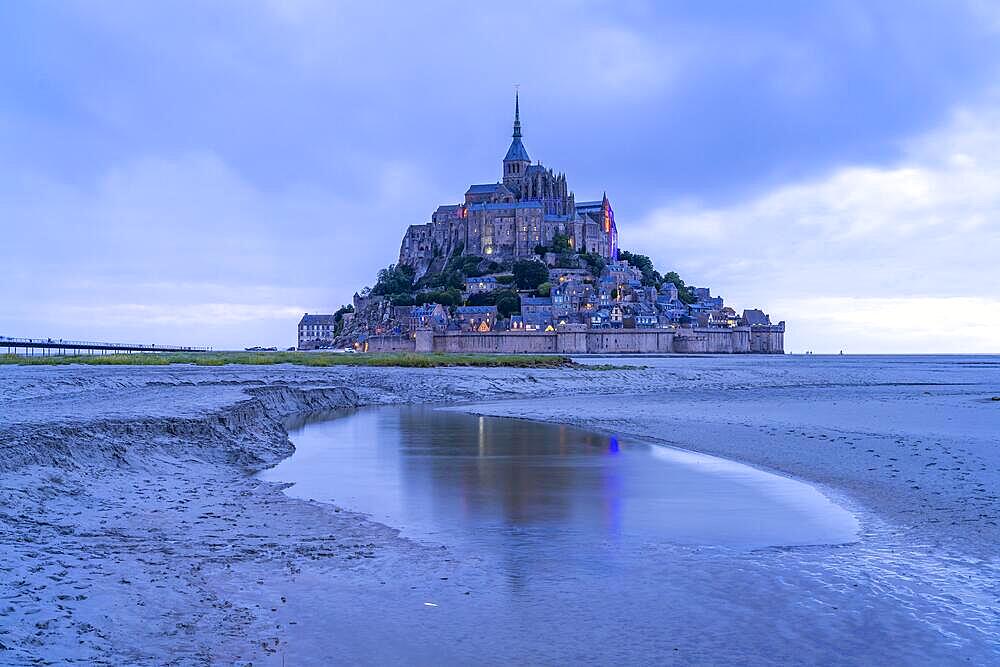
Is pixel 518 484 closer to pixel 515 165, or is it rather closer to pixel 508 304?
pixel 508 304

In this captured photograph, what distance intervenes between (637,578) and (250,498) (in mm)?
5517

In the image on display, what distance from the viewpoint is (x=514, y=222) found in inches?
6053

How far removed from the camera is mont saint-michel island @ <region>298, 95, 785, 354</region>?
13525 cm

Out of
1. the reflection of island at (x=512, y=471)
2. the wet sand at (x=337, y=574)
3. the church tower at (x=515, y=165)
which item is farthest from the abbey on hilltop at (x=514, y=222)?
the wet sand at (x=337, y=574)

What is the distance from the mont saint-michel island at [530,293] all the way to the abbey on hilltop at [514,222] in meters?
0.24

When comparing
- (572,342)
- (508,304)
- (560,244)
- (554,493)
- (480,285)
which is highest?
(560,244)

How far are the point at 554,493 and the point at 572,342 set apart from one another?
406ft

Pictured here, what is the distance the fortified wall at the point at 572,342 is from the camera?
133375mm

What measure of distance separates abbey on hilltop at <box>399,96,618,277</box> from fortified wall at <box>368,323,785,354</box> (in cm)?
2563

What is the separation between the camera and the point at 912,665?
4969 millimetres

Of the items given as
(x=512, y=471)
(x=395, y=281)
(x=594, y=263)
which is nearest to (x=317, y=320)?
(x=395, y=281)

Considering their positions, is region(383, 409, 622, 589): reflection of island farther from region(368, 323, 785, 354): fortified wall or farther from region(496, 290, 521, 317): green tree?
region(496, 290, 521, 317): green tree

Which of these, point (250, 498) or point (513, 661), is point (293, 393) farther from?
point (513, 661)

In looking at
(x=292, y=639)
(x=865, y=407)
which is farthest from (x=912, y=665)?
(x=865, y=407)
